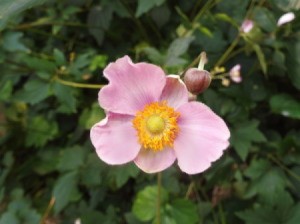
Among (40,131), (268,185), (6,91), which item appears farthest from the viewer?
(40,131)

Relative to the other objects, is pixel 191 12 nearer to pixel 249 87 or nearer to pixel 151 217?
pixel 249 87

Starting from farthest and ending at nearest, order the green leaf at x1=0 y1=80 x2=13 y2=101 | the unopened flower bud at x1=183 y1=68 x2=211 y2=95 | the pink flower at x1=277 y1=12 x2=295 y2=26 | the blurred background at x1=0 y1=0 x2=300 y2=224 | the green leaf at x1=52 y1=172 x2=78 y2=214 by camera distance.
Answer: the green leaf at x1=0 y1=80 x2=13 y2=101
the green leaf at x1=52 y1=172 x2=78 y2=214
the blurred background at x1=0 y1=0 x2=300 y2=224
the pink flower at x1=277 y1=12 x2=295 y2=26
the unopened flower bud at x1=183 y1=68 x2=211 y2=95

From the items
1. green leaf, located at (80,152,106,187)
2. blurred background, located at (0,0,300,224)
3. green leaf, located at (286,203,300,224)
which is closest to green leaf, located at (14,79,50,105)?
blurred background, located at (0,0,300,224)

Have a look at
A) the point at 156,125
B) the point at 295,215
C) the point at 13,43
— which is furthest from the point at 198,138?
the point at 13,43

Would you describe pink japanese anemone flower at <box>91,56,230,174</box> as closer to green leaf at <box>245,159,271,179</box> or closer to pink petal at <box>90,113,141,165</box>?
pink petal at <box>90,113,141,165</box>

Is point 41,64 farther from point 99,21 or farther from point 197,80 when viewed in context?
point 197,80

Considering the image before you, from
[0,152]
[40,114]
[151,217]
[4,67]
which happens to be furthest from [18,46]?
[151,217]
